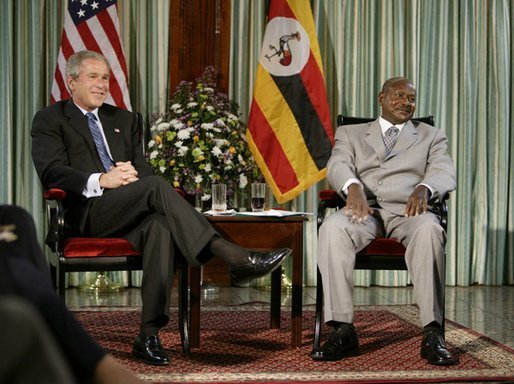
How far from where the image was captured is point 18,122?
589 cm

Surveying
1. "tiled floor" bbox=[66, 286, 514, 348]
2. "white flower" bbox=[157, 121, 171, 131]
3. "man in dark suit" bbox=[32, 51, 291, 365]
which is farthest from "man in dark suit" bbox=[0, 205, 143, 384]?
"white flower" bbox=[157, 121, 171, 131]

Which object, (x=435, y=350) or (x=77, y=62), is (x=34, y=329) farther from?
(x=77, y=62)

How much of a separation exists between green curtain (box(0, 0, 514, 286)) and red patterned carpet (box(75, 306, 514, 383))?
173 centimetres

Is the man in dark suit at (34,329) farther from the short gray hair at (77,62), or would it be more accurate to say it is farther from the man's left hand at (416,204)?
the short gray hair at (77,62)

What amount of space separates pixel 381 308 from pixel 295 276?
4.66ft

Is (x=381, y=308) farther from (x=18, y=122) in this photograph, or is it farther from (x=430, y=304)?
(x=18, y=122)

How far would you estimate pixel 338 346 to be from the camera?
371 centimetres

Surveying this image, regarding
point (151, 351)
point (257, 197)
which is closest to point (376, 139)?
point (257, 197)

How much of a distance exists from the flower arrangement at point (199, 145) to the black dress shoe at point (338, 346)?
1928 mm

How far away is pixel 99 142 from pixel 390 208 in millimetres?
1470

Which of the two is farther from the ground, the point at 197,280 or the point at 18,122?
the point at 18,122

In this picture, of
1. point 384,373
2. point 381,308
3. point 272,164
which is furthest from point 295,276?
point 272,164

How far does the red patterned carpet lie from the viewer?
3.39 metres

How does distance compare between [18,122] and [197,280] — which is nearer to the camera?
[197,280]
